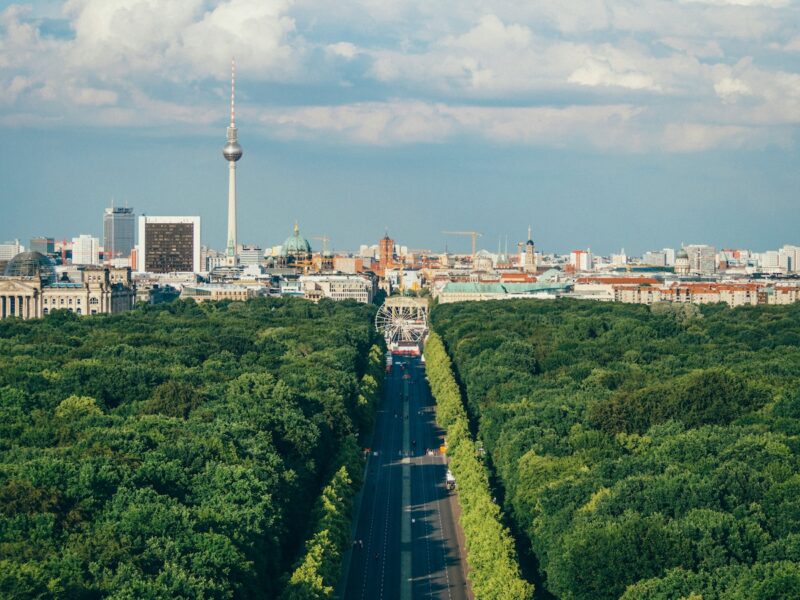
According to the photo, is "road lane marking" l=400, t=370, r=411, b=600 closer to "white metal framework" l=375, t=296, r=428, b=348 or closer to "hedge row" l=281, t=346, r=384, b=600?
"hedge row" l=281, t=346, r=384, b=600

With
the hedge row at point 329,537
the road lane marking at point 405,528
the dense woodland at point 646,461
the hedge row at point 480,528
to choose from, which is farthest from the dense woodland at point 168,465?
the dense woodland at point 646,461

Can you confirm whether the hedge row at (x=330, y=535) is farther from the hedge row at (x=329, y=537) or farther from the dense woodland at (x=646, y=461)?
the dense woodland at (x=646, y=461)

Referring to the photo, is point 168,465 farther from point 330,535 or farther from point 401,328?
point 401,328

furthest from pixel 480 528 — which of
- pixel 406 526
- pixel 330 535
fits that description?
pixel 406 526

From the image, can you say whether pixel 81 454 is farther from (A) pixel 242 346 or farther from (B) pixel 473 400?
(A) pixel 242 346

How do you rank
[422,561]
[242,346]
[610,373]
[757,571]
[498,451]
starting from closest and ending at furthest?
1. [757,571]
2. [422,561]
3. [498,451]
4. [610,373]
5. [242,346]

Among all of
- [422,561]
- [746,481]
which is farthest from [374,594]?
[746,481]

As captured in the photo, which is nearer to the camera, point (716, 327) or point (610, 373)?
point (610, 373)

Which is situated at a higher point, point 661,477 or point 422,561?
point 661,477
